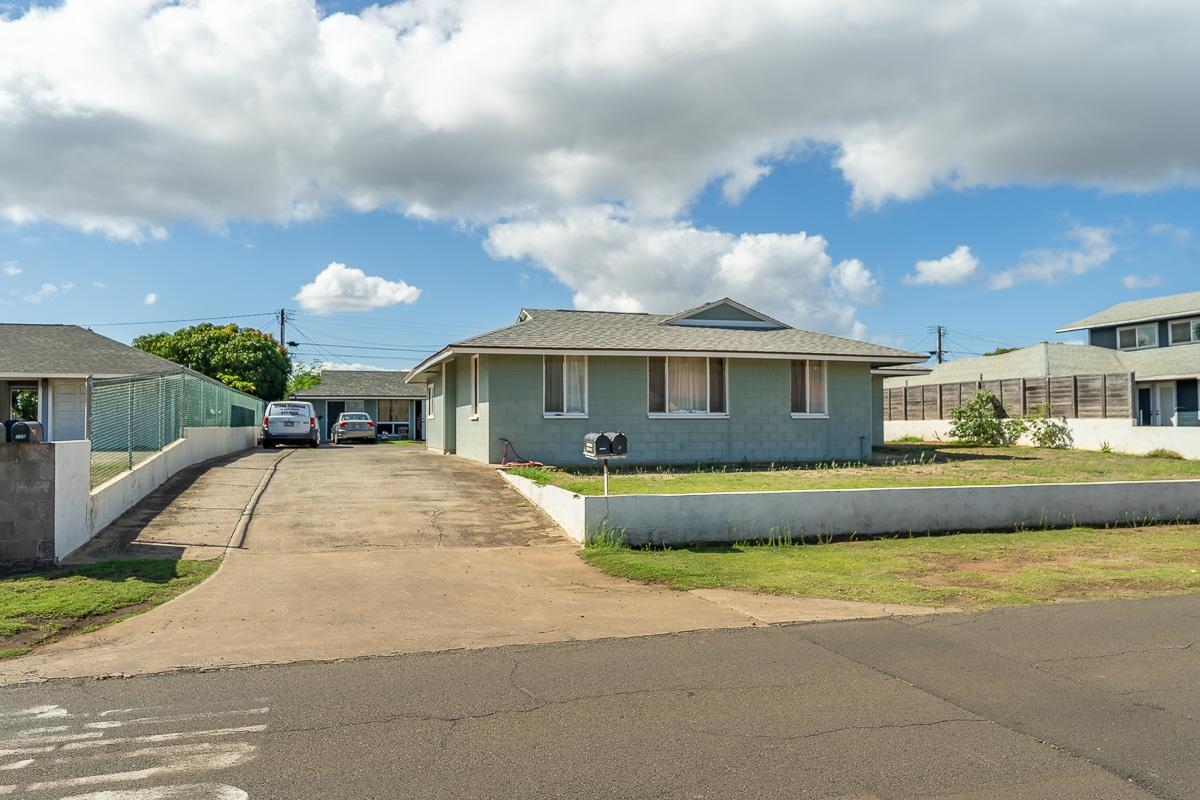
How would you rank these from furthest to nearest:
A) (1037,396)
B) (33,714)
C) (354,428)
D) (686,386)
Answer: (354,428), (1037,396), (686,386), (33,714)

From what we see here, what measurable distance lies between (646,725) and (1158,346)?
133ft

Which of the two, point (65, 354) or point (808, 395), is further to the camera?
point (65, 354)

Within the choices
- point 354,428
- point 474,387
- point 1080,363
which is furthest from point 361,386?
point 1080,363

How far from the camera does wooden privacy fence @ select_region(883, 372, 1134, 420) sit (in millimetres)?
27125

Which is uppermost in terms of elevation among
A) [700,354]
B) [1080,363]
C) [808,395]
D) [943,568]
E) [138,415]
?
[1080,363]

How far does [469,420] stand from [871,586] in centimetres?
1349

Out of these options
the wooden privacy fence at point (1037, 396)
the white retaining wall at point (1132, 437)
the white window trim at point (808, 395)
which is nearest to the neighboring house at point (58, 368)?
the white window trim at point (808, 395)

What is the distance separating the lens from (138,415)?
14.1 m

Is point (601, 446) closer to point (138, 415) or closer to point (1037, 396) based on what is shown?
point (138, 415)

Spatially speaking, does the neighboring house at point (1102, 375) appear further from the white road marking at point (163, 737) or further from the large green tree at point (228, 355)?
the large green tree at point (228, 355)

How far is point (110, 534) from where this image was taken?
10.7 metres

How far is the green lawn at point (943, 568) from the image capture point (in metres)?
9.07

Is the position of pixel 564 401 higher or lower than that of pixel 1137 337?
lower

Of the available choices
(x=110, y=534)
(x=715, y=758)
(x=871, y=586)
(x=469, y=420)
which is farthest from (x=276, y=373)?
(x=715, y=758)
